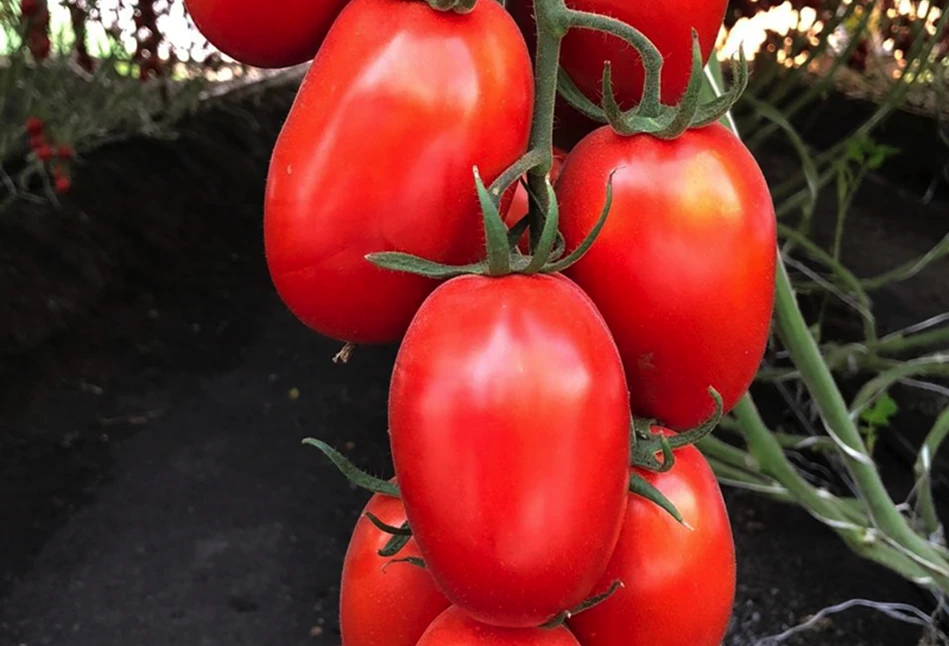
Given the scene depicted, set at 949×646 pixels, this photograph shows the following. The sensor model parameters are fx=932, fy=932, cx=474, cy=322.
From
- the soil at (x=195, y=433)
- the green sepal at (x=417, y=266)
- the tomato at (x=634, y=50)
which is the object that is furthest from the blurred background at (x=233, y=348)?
the green sepal at (x=417, y=266)

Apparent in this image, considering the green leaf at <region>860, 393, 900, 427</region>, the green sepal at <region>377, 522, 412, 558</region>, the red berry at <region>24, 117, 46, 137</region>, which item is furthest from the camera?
the red berry at <region>24, 117, 46, 137</region>

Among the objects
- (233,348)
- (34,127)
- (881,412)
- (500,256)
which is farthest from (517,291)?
(233,348)

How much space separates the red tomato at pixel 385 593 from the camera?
41 centimetres

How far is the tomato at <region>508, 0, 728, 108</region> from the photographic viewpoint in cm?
36

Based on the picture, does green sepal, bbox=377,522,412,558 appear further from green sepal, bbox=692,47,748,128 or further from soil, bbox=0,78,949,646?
soil, bbox=0,78,949,646

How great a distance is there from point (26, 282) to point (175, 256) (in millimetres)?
439

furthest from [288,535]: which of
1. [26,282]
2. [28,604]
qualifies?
[26,282]

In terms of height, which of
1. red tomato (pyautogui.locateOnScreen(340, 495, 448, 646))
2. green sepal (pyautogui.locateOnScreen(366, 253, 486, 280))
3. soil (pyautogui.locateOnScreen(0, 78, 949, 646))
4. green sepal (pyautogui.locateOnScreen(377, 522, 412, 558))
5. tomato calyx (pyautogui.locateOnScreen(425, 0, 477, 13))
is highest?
tomato calyx (pyautogui.locateOnScreen(425, 0, 477, 13))

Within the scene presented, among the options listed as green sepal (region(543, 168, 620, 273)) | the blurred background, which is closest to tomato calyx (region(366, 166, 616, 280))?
green sepal (region(543, 168, 620, 273))

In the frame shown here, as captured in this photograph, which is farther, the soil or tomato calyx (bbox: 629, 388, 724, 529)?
the soil

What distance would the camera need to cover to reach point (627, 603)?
373mm

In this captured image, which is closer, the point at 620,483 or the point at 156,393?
the point at 620,483

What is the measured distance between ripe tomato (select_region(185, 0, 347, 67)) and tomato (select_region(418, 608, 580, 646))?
0.23m

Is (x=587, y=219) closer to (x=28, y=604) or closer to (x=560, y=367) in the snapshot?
(x=560, y=367)
